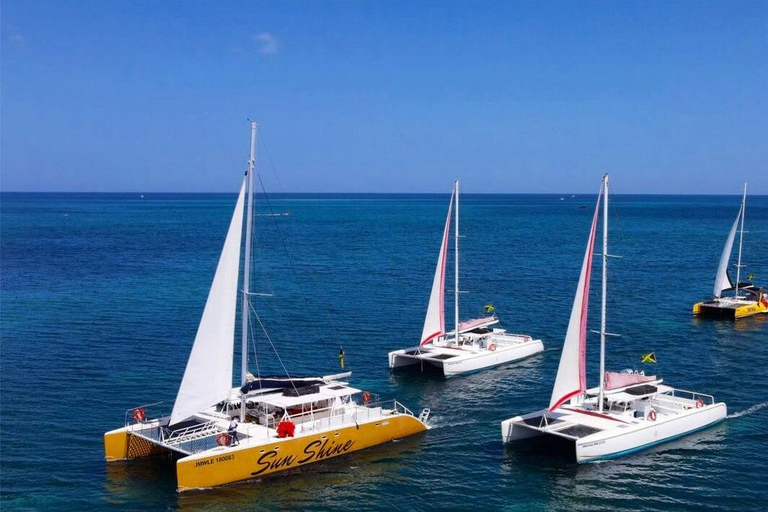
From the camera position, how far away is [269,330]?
59.6 m

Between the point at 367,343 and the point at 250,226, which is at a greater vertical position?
the point at 250,226

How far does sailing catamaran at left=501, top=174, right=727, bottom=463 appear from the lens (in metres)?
33.5

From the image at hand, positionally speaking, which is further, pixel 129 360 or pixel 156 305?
pixel 156 305

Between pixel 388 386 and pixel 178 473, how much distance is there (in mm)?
17997

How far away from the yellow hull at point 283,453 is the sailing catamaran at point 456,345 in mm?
11548

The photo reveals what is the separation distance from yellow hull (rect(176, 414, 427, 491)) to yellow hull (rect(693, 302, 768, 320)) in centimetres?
3950

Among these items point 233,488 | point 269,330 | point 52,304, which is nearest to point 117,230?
point 52,304

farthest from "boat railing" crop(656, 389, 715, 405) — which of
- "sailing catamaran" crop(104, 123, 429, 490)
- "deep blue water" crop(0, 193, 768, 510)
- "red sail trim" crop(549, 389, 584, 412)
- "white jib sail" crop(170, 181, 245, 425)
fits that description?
"white jib sail" crop(170, 181, 245, 425)

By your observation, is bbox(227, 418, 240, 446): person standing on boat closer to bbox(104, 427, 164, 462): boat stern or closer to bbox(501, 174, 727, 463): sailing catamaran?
bbox(104, 427, 164, 462): boat stern

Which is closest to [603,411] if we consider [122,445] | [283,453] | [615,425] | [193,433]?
[615,425]

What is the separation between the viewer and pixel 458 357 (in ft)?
159

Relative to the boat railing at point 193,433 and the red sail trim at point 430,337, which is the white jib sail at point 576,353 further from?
the boat railing at point 193,433

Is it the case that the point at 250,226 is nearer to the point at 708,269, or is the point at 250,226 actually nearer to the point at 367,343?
the point at 367,343

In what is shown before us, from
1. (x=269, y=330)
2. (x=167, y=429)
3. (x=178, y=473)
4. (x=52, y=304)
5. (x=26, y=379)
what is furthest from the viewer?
(x=52, y=304)
